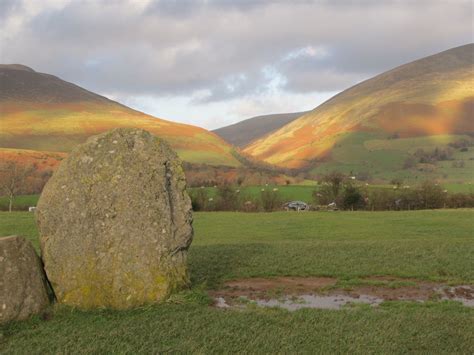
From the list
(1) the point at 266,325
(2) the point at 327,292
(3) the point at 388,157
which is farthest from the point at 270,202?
(3) the point at 388,157

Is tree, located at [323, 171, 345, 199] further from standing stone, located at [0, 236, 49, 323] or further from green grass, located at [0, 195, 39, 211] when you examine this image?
standing stone, located at [0, 236, 49, 323]

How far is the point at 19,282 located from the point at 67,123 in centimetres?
15028

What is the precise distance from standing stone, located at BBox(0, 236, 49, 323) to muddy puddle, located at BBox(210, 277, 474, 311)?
4.34 meters

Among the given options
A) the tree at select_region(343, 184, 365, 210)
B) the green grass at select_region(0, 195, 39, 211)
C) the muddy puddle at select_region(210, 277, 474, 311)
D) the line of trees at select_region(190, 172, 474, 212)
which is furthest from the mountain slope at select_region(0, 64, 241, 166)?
the muddy puddle at select_region(210, 277, 474, 311)

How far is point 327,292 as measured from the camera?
14.0 m

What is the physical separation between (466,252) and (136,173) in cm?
1478

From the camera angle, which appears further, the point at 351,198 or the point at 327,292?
the point at 351,198

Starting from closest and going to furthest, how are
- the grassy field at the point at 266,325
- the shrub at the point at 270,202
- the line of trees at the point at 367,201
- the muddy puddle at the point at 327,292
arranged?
the grassy field at the point at 266,325 < the muddy puddle at the point at 327,292 < the line of trees at the point at 367,201 < the shrub at the point at 270,202

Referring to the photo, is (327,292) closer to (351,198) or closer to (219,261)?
(219,261)

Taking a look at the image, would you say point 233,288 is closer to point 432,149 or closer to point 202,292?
point 202,292

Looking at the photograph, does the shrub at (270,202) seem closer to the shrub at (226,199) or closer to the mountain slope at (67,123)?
the shrub at (226,199)

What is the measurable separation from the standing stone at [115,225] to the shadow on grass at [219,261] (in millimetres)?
2355

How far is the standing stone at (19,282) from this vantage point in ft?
34.5

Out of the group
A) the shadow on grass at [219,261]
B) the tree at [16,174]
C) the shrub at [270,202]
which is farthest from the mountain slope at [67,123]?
the shadow on grass at [219,261]
